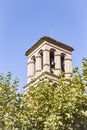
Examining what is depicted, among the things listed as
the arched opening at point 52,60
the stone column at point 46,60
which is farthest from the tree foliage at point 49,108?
the arched opening at point 52,60

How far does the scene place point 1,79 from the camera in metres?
26.4

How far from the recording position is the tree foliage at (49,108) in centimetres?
2250

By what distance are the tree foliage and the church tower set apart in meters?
18.0

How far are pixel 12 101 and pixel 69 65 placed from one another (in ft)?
71.9

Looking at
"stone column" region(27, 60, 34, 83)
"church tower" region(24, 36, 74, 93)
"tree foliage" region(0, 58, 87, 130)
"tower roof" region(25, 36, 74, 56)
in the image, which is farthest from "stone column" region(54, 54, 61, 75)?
"tree foliage" region(0, 58, 87, 130)

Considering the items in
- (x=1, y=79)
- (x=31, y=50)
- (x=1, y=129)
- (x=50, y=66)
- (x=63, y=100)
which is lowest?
(x=1, y=129)

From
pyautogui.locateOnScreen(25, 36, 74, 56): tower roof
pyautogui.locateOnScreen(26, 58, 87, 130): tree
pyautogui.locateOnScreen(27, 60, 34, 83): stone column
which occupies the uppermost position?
pyautogui.locateOnScreen(25, 36, 74, 56): tower roof

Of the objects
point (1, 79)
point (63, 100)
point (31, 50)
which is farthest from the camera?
point (31, 50)

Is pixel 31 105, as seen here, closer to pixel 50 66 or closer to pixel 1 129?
pixel 1 129

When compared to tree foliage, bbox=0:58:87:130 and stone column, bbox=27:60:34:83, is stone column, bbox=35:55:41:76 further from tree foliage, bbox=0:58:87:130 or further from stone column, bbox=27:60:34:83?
tree foliage, bbox=0:58:87:130

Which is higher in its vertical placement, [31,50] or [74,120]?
[31,50]

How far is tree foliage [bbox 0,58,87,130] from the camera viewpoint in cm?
2250

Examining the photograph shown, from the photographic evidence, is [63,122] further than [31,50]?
No

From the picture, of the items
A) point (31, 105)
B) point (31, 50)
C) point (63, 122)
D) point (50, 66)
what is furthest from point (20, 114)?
point (31, 50)
